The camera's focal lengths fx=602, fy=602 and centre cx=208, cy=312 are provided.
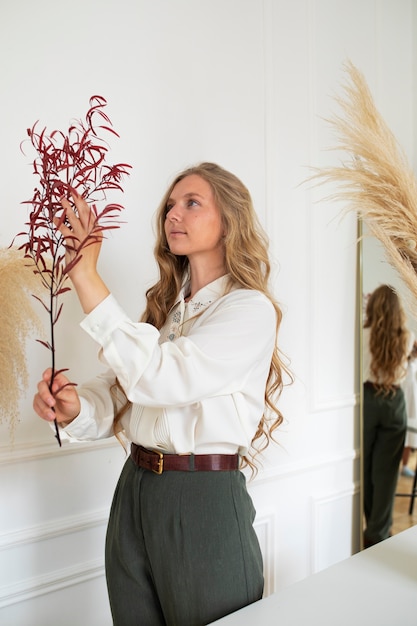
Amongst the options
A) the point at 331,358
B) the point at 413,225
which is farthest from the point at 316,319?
the point at 413,225

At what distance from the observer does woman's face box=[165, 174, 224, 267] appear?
1.53 meters

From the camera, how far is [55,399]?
129cm

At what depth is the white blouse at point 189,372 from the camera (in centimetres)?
114

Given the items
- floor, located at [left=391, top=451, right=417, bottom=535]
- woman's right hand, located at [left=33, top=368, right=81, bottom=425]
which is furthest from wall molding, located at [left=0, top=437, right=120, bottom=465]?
floor, located at [left=391, top=451, right=417, bottom=535]

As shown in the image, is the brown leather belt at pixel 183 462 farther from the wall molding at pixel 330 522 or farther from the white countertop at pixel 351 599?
the wall molding at pixel 330 522

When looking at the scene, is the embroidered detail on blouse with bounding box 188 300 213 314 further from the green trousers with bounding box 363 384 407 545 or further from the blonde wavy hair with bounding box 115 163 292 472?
the green trousers with bounding box 363 384 407 545

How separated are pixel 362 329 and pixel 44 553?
1.64 meters

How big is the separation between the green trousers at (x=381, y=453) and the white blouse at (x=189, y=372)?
4.75 feet

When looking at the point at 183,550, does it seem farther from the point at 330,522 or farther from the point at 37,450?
the point at 330,522

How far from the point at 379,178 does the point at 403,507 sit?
1.98 m

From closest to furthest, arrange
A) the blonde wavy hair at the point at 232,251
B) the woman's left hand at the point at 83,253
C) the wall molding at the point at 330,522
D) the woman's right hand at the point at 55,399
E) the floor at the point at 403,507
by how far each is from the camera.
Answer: the woman's left hand at the point at 83,253 < the woman's right hand at the point at 55,399 < the blonde wavy hair at the point at 232,251 < the wall molding at the point at 330,522 < the floor at the point at 403,507

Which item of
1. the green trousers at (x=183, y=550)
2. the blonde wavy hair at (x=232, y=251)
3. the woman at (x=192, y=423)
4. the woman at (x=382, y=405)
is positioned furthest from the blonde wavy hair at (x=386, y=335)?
the green trousers at (x=183, y=550)

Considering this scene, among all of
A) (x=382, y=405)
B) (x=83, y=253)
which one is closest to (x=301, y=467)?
(x=382, y=405)

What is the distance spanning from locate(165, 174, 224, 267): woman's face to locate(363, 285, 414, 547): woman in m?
1.37
